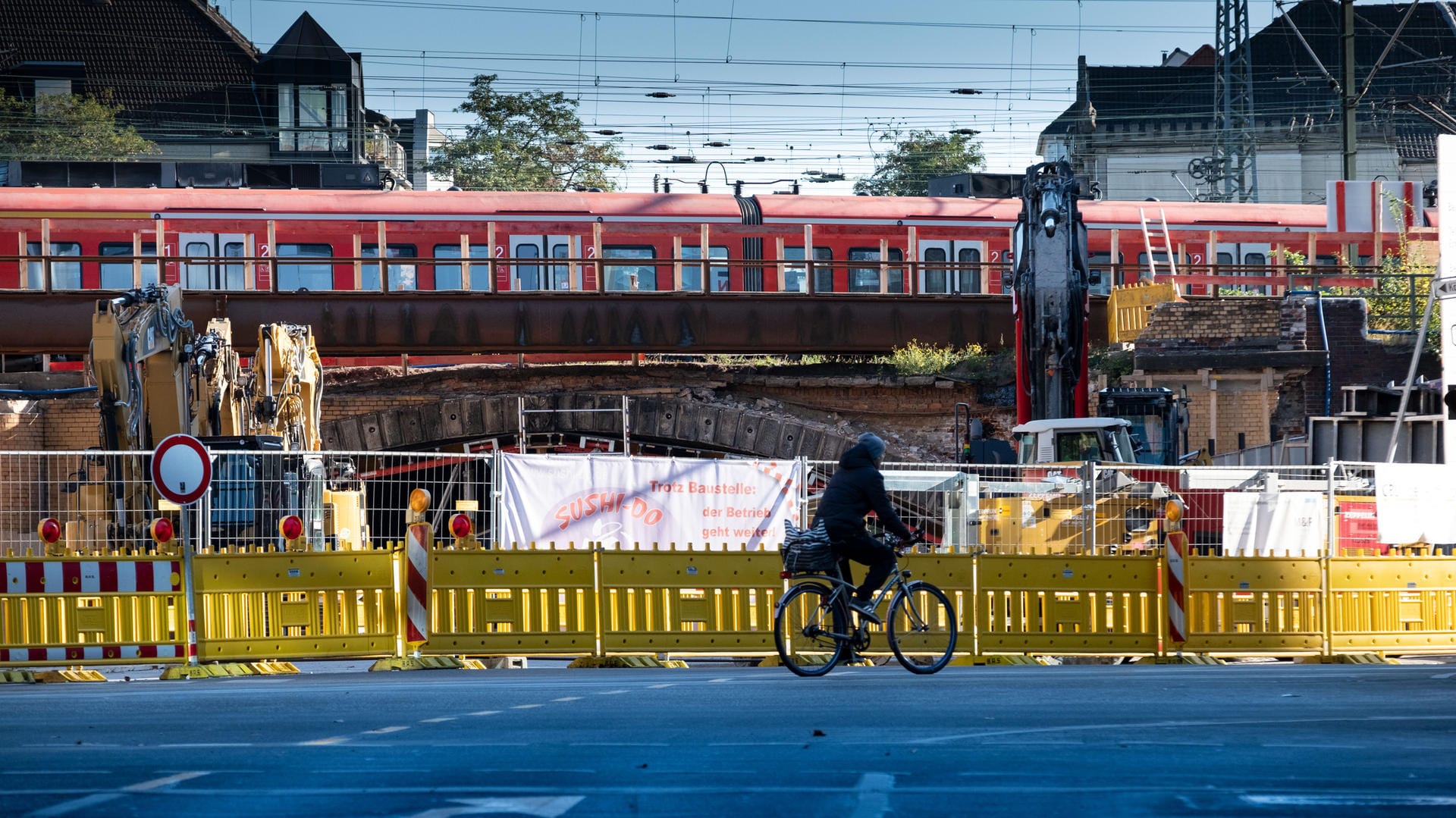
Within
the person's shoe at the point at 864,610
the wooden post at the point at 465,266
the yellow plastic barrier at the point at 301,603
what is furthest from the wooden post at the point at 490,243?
the person's shoe at the point at 864,610

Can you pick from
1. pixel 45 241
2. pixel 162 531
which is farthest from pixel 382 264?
pixel 162 531

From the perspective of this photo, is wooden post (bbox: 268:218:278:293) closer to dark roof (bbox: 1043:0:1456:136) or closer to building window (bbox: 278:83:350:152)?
building window (bbox: 278:83:350:152)

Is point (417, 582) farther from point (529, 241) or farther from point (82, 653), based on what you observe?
point (529, 241)

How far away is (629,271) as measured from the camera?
33625 mm

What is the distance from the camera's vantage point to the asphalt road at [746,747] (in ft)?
21.7

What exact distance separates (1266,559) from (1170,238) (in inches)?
901

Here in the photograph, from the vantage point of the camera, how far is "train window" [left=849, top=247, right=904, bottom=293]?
3466 centimetres

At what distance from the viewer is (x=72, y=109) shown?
6097 cm

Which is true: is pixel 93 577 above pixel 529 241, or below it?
below

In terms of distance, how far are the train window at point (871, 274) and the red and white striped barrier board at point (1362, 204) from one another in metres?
8.22

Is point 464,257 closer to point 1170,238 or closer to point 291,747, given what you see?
point 1170,238

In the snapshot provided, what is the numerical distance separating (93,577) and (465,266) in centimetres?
1965

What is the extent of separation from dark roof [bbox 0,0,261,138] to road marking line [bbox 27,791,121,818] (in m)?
62.9

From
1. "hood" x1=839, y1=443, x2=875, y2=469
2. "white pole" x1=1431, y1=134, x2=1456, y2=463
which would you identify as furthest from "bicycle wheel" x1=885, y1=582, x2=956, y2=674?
"white pole" x1=1431, y1=134, x2=1456, y2=463
